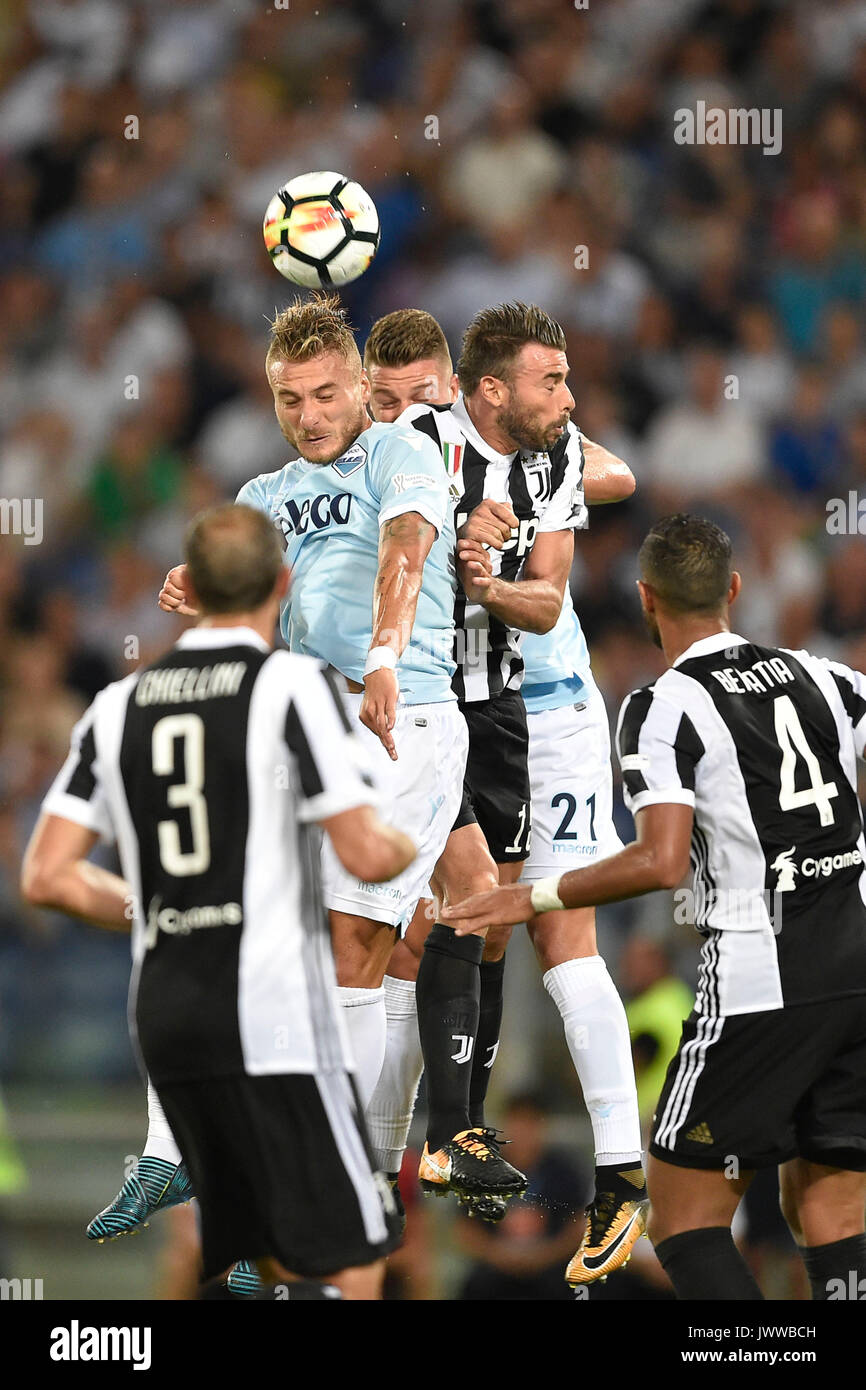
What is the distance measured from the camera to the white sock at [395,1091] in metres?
4.80

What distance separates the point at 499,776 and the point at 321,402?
124 centimetres

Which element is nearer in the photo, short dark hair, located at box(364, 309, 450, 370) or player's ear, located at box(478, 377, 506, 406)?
player's ear, located at box(478, 377, 506, 406)

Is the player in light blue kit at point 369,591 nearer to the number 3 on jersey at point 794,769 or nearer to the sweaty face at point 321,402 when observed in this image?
the sweaty face at point 321,402

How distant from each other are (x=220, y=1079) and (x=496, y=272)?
6.76 m

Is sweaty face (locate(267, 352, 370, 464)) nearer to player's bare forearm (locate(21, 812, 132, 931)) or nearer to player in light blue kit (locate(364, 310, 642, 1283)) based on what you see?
player in light blue kit (locate(364, 310, 642, 1283))

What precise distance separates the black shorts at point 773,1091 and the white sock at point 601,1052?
39.2 inches

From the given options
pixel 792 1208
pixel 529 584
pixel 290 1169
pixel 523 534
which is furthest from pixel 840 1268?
pixel 523 534

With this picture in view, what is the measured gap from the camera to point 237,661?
313 cm

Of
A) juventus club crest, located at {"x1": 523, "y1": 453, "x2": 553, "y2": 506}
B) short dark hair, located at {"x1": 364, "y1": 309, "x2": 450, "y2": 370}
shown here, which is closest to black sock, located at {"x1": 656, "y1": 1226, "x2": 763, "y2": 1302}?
juventus club crest, located at {"x1": 523, "y1": 453, "x2": 553, "y2": 506}

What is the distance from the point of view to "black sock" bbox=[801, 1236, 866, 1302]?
3.79 m
